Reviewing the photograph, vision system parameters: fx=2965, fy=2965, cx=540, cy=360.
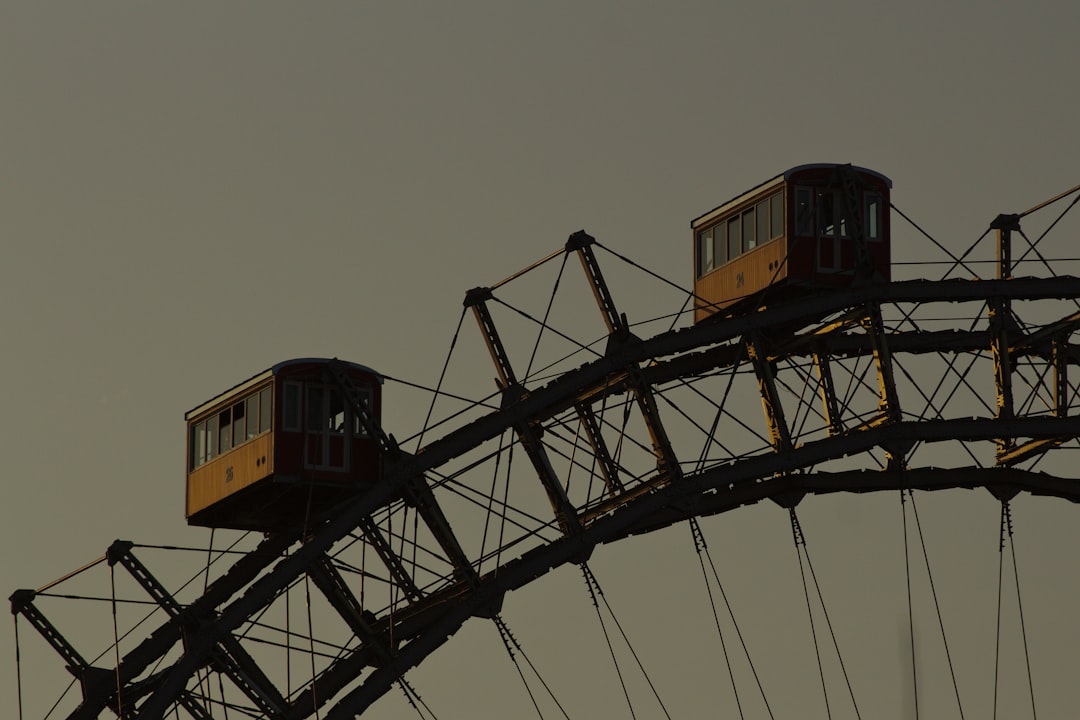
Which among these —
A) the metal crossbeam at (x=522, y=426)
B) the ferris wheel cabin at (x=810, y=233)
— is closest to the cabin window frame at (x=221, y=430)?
the metal crossbeam at (x=522, y=426)

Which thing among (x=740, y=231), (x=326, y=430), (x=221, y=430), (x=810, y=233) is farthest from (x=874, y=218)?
(x=221, y=430)

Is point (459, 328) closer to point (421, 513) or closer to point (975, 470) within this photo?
point (421, 513)

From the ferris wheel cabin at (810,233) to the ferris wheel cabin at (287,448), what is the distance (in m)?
7.98

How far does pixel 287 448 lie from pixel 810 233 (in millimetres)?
12234

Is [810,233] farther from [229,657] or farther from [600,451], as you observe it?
[229,657]

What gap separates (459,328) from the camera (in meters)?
63.8

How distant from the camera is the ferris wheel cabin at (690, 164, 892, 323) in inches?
2520

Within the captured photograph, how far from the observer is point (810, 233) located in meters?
64.2

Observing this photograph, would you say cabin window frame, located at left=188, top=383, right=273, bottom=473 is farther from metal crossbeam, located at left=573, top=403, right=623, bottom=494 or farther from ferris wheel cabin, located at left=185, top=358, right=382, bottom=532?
metal crossbeam, located at left=573, top=403, right=623, bottom=494

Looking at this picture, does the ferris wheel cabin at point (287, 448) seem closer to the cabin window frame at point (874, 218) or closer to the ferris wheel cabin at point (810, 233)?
the ferris wheel cabin at point (810, 233)

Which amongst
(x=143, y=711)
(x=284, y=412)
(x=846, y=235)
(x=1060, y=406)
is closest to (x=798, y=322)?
(x=846, y=235)

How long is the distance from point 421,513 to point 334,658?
4311 millimetres

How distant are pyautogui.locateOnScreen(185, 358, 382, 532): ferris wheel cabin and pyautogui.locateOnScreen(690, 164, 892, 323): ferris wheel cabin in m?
7.98

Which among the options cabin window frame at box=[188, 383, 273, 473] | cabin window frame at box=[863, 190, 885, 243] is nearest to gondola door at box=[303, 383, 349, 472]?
cabin window frame at box=[188, 383, 273, 473]
